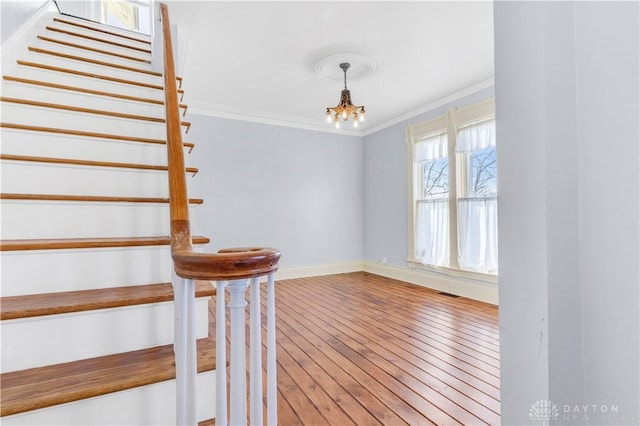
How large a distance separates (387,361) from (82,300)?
1772mm

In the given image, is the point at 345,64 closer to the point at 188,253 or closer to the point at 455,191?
the point at 455,191

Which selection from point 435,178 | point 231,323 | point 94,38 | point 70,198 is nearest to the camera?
point 231,323

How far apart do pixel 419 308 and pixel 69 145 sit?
10.5ft

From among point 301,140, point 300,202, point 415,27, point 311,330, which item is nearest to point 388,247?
point 300,202

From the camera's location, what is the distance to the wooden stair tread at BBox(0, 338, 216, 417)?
0.85 meters

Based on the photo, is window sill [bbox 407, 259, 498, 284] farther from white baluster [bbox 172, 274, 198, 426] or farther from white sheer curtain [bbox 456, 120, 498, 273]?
white baluster [bbox 172, 274, 198, 426]

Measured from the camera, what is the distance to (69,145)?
Answer: 5.47 ft

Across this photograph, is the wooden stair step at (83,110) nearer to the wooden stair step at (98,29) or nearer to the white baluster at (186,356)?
the white baluster at (186,356)

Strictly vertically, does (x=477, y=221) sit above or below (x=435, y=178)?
below

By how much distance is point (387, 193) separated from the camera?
495 cm

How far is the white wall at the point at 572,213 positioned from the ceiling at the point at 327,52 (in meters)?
1.88

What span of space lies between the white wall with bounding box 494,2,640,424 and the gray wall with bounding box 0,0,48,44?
258 centimetres

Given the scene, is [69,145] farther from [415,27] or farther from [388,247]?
[388,247]

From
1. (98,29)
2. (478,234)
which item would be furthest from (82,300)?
(478,234)
